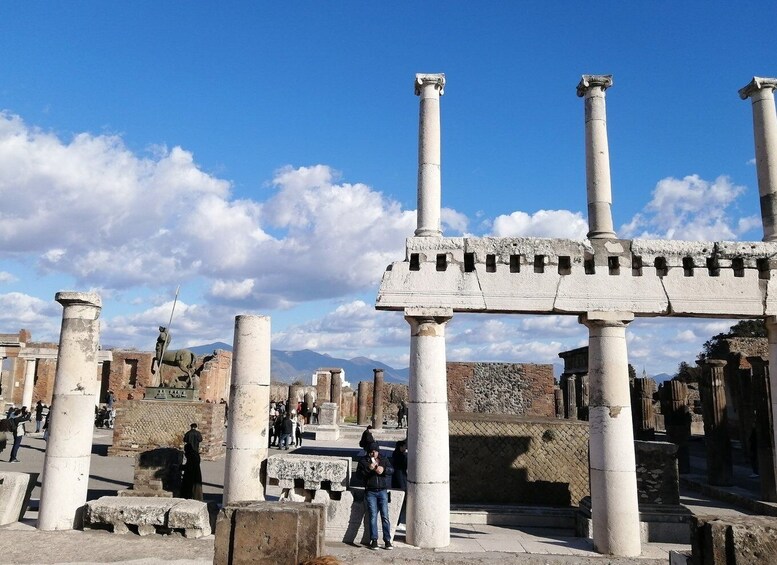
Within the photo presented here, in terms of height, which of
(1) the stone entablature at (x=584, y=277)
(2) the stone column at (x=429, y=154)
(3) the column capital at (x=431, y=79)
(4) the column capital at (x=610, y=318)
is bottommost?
(4) the column capital at (x=610, y=318)

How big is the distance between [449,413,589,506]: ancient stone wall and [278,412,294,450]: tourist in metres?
9.85

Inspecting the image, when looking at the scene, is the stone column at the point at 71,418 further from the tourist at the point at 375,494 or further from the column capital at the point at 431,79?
the column capital at the point at 431,79

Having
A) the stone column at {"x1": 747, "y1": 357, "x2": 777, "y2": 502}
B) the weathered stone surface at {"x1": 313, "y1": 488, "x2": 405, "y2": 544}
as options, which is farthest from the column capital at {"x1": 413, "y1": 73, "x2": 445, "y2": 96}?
the stone column at {"x1": 747, "y1": 357, "x2": 777, "y2": 502}

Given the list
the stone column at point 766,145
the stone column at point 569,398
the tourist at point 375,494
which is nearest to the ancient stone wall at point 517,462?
the tourist at point 375,494

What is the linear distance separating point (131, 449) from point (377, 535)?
40.2 feet

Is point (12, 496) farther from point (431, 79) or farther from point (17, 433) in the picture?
point (431, 79)

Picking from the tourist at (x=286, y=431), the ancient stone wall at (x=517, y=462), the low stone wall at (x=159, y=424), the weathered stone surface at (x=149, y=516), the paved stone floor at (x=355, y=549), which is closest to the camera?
the paved stone floor at (x=355, y=549)

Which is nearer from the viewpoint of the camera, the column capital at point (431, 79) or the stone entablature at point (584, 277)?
the stone entablature at point (584, 277)

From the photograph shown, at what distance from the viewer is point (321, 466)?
9.20m

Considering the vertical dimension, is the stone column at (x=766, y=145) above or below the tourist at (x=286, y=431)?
above

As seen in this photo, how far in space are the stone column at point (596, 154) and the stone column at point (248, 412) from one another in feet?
18.6

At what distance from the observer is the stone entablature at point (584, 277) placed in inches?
354

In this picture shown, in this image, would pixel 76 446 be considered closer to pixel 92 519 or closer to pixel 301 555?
pixel 92 519

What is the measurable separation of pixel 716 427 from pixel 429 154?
37.3ft
